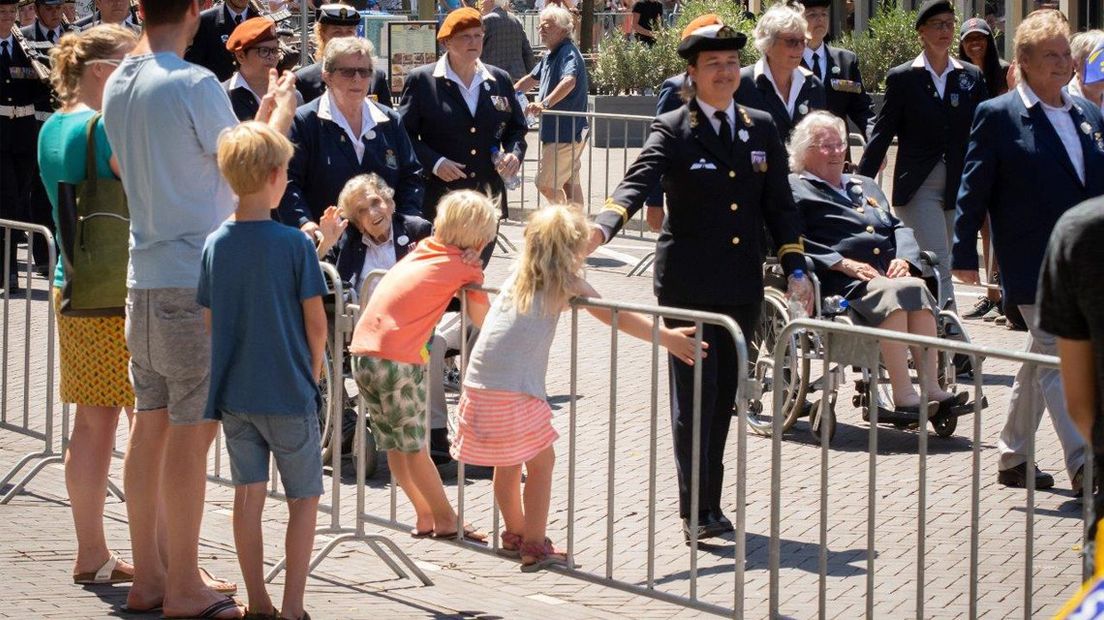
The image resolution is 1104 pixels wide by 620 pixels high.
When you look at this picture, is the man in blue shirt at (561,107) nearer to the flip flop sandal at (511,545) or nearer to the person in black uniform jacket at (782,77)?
the person in black uniform jacket at (782,77)

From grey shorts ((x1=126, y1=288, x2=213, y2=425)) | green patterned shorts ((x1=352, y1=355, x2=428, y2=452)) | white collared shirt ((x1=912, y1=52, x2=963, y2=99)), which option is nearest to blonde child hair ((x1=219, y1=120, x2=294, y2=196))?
grey shorts ((x1=126, y1=288, x2=213, y2=425))

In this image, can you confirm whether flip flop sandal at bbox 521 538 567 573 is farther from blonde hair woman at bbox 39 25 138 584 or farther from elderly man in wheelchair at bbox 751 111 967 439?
elderly man in wheelchair at bbox 751 111 967 439

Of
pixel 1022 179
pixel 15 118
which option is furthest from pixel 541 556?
pixel 15 118

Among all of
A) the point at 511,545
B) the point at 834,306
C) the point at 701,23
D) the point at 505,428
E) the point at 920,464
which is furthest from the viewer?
the point at 834,306

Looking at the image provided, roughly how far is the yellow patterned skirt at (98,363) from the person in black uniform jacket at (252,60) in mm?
2858

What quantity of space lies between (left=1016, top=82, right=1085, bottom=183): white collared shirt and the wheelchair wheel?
145cm

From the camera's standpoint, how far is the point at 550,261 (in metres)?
6.29

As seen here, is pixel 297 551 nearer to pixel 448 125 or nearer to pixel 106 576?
pixel 106 576

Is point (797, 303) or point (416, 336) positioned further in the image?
point (797, 303)

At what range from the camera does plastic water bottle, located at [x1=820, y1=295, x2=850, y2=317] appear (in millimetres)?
9117

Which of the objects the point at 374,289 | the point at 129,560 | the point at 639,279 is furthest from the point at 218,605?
the point at 639,279

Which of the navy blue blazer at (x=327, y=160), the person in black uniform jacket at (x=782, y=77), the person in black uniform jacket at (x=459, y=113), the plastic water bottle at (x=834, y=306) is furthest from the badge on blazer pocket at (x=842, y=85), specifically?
the navy blue blazer at (x=327, y=160)

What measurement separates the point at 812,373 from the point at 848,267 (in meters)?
0.77

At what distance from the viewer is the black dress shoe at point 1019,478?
6027 mm
